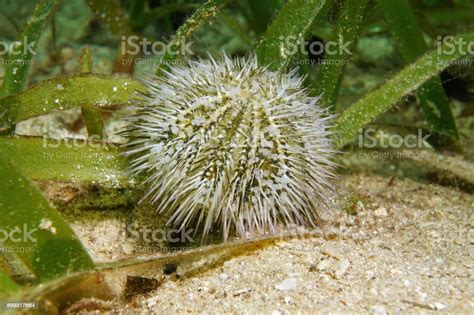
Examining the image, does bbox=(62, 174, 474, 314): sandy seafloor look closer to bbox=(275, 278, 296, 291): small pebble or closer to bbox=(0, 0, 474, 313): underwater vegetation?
bbox=(275, 278, 296, 291): small pebble

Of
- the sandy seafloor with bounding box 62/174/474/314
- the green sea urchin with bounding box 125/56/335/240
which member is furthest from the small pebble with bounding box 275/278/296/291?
the green sea urchin with bounding box 125/56/335/240

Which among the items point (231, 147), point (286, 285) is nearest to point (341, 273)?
point (286, 285)

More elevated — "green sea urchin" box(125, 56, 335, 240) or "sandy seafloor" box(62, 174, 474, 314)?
"green sea urchin" box(125, 56, 335, 240)

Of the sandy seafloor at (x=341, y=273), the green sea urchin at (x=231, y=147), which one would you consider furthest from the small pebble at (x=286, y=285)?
the green sea urchin at (x=231, y=147)

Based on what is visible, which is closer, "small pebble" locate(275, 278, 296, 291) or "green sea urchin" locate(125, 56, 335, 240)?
"small pebble" locate(275, 278, 296, 291)

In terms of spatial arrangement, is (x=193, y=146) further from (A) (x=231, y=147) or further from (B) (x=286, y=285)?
(B) (x=286, y=285)

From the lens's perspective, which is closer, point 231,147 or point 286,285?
point 286,285

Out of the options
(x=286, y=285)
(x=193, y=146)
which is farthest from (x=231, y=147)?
(x=286, y=285)

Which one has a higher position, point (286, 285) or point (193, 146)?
point (193, 146)

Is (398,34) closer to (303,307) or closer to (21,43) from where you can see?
(303,307)
